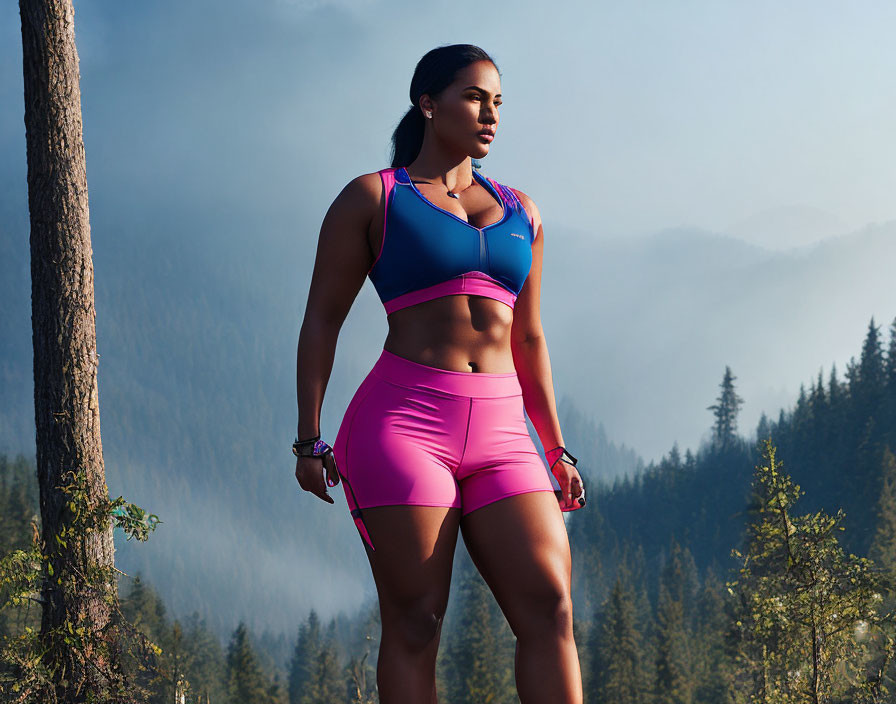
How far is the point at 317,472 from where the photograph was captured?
11.8 feet

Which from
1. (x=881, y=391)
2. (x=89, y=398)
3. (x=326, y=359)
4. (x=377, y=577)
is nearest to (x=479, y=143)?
(x=326, y=359)

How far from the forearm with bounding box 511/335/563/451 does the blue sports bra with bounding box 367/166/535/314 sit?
0.36 metres

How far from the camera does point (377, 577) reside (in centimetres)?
347

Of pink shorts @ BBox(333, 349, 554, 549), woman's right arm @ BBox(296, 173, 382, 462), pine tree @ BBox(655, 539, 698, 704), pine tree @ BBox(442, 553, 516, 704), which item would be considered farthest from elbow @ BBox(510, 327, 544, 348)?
pine tree @ BBox(655, 539, 698, 704)

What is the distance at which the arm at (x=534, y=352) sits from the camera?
13.1 ft

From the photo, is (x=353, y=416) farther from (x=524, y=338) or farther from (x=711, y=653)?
(x=711, y=653)

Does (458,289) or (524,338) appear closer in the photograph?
(458,289)

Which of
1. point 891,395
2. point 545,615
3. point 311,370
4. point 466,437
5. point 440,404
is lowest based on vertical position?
point 545,615

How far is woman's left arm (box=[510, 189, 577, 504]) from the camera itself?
13.1ft

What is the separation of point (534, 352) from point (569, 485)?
22.0 inches

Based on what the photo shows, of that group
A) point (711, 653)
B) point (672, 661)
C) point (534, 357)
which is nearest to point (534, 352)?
point (534, 357)

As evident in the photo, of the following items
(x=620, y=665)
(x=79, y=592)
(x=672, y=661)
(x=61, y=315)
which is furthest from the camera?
(x=672, y=661)

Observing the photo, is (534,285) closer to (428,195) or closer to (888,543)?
(428,195)

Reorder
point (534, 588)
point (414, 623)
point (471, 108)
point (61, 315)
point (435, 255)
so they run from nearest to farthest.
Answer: point (534, 588), point (414, 623), point (435, 255), point (471, 108), point (61, 315)
